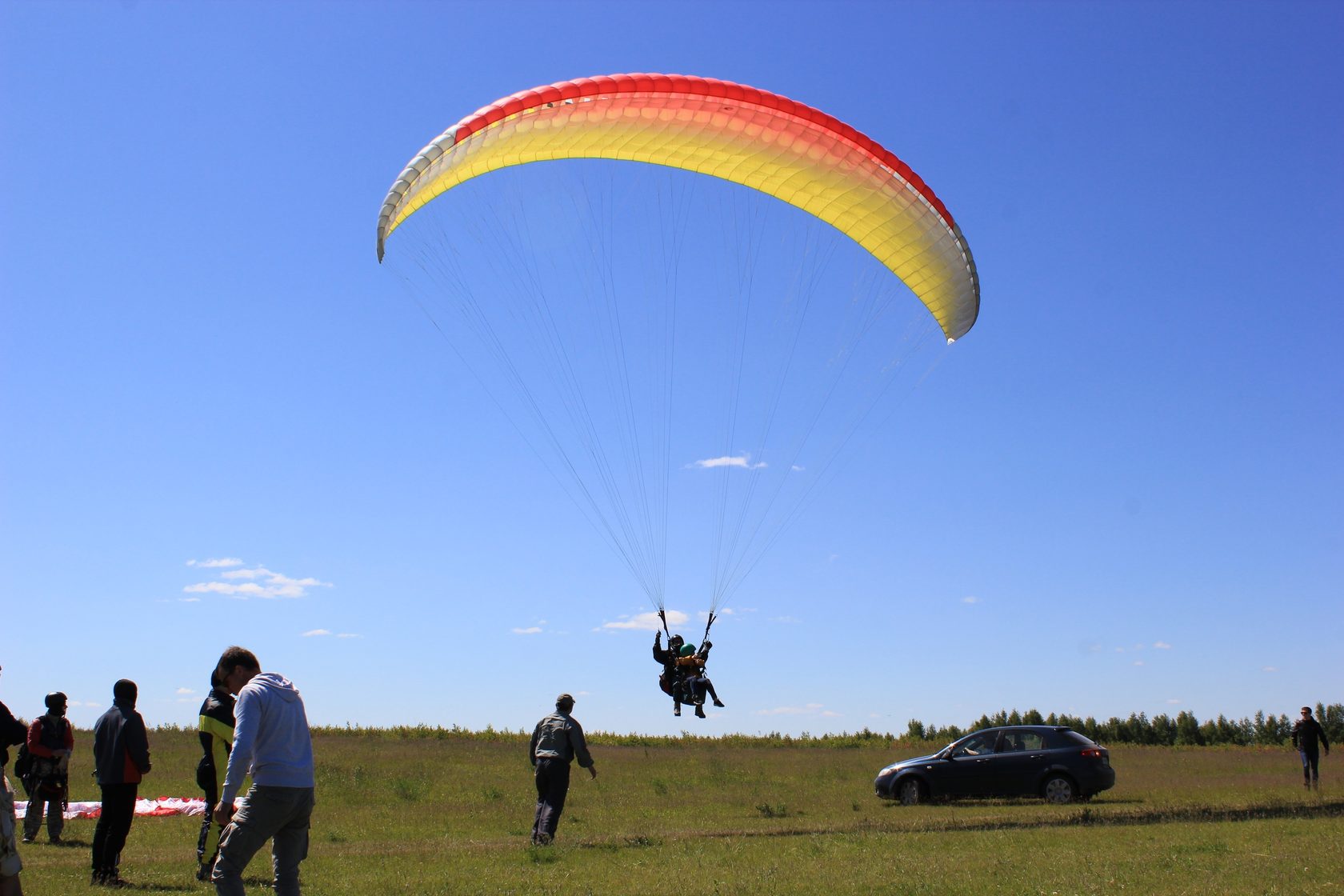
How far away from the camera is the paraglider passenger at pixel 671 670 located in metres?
14.7

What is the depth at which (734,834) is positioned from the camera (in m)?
12.1

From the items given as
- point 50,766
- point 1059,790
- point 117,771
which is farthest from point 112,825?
point 1059,790

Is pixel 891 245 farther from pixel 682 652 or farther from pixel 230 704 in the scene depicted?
pixel 230 704

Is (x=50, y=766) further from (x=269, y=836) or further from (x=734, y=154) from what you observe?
(x=734, y=154)

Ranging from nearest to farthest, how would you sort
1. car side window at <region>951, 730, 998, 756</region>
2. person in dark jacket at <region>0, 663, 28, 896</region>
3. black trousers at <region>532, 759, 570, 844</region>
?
person in dark jacket at <region>0, 663, 28, 896</region> < black trousers at <region>532, 759, 570, 844</region> < car side window at <region>951, 730, 998, 756</region>

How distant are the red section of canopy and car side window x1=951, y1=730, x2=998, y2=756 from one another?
8.46 m

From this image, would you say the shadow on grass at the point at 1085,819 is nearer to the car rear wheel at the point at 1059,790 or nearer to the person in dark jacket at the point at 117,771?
the car rear wheel at the point at 1059,790

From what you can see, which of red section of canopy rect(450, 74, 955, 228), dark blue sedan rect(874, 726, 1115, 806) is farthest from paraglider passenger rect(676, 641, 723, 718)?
red section of canopy rect(450, 74, 955, 228)

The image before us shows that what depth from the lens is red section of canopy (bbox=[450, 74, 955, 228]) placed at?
40.4 feet

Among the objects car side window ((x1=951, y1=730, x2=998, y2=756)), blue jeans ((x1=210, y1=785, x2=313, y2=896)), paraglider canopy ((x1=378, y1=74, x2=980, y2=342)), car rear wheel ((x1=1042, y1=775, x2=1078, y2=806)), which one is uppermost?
paraglider canopy ((x1=378, y1=74, x2=980, y2=342))

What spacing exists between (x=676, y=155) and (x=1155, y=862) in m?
9.23

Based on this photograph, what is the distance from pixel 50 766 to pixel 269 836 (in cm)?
747

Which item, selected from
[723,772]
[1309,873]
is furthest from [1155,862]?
[723,772]

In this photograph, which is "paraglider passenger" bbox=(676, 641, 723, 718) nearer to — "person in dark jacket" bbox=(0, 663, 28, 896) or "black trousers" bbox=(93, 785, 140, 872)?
"black trousers" bbox=(93, 785, 140, 872)
